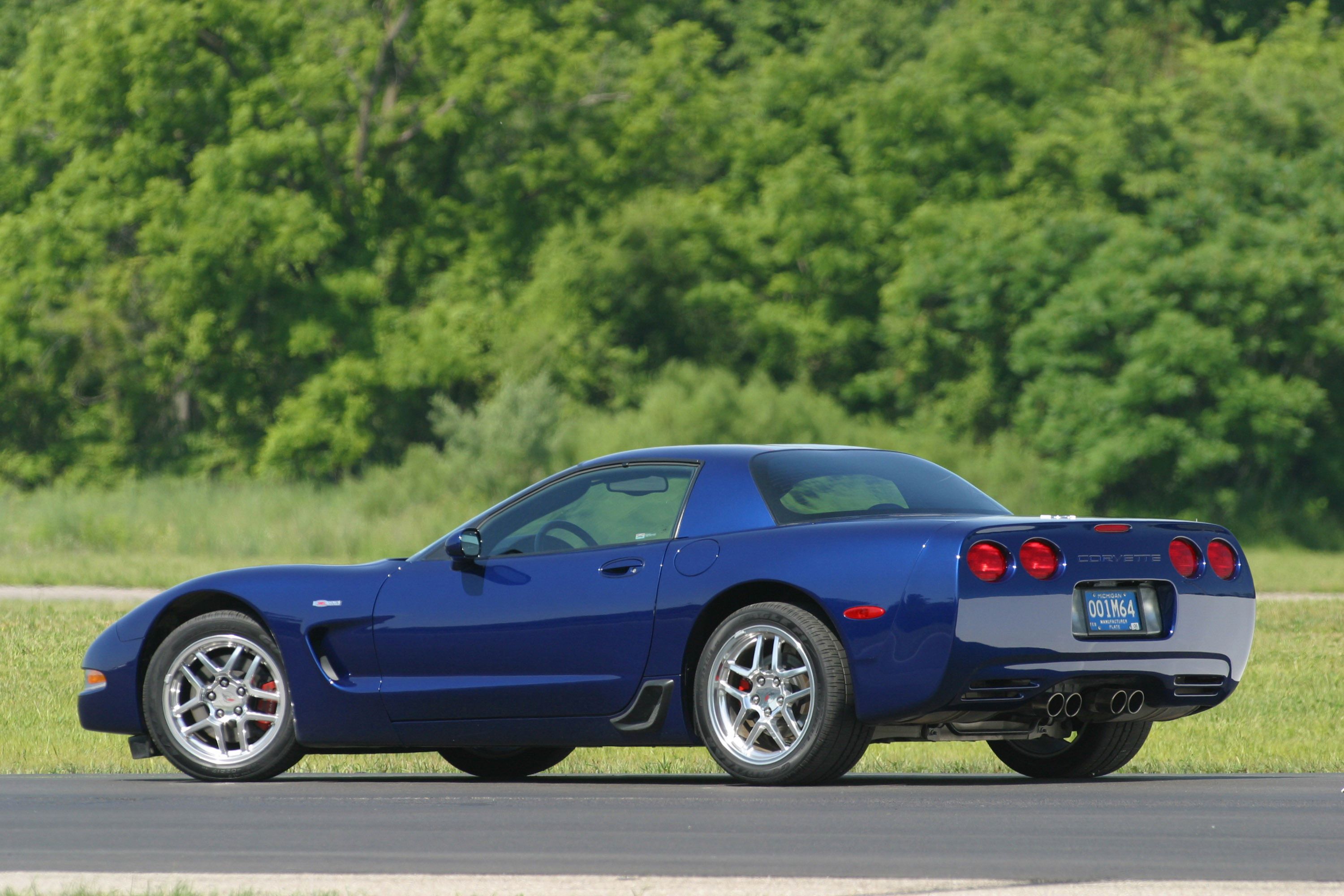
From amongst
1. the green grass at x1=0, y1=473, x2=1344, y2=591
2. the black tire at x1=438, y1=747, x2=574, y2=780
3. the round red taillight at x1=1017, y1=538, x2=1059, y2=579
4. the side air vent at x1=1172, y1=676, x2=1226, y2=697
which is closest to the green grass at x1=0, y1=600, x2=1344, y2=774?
the black tire at x1=438, y1=747, x2=574, y2=780

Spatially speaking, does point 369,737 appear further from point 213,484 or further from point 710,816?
point 213,484

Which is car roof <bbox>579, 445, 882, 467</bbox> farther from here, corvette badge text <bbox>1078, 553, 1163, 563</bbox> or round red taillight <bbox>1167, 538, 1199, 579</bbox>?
round red taillight <bbox>1167, 538, 1199, 579</bbox>

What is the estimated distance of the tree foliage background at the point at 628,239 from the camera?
41.7 meters

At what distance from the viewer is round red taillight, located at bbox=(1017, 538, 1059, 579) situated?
815 centimetres

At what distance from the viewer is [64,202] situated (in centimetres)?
4622

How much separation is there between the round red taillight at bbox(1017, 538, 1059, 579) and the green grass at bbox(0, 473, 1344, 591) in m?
17.0

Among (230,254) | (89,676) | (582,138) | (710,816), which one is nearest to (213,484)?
(230,254)

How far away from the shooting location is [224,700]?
945 centimetres

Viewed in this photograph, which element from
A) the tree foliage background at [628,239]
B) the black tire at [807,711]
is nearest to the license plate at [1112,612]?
the black tire at [807,711]

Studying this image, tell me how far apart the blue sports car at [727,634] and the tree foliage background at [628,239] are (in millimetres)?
31196

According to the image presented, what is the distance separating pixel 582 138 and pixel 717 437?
9.70 meters

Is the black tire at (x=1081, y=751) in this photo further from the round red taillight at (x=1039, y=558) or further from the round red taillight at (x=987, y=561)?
the round red taillight at (x=987, y=561)

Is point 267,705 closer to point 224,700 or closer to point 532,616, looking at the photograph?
point 224,700

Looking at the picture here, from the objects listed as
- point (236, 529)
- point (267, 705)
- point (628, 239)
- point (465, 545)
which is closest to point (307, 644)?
point (267, 705)
